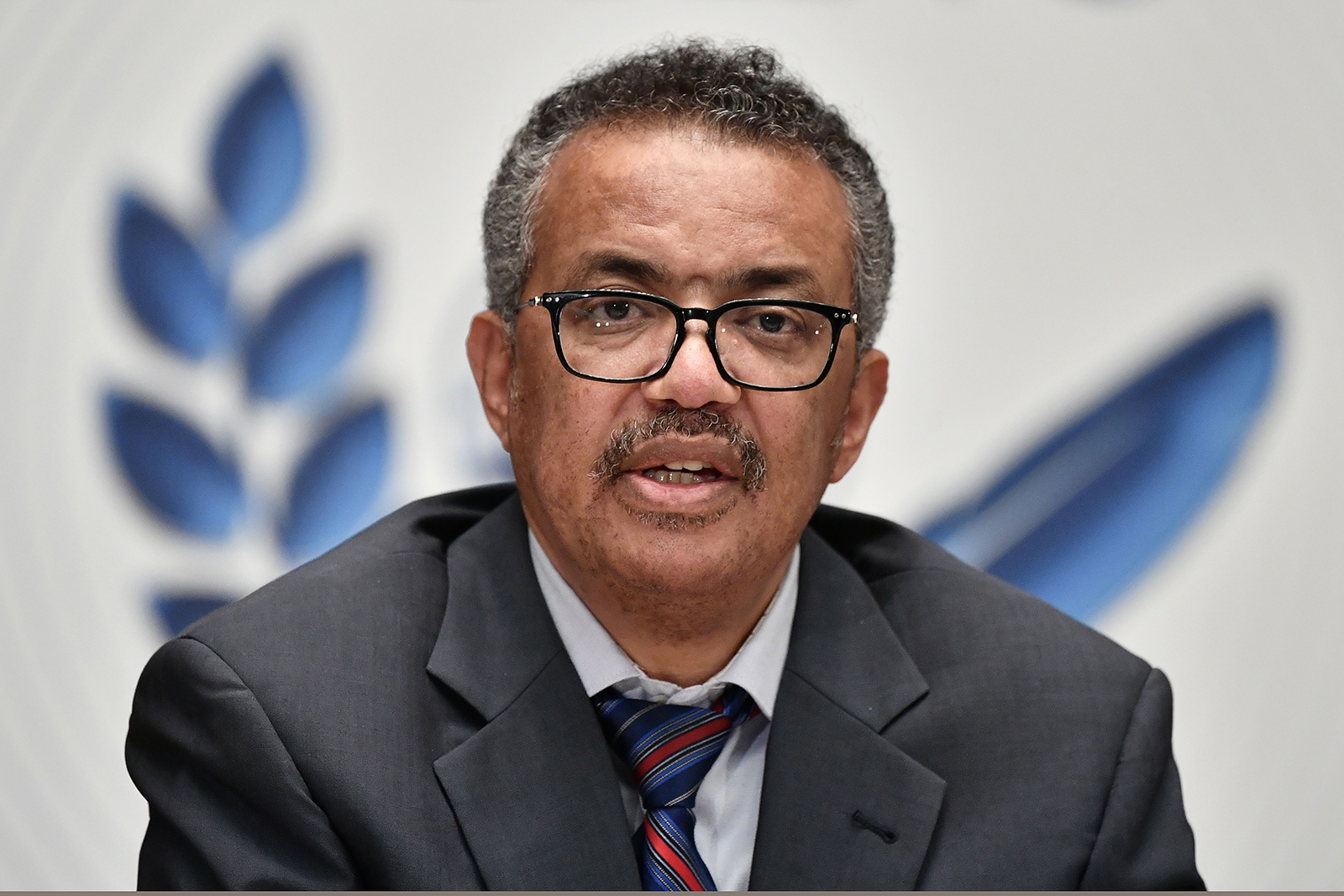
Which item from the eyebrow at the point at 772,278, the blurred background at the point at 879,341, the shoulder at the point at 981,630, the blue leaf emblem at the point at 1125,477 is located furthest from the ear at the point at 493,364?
the blue leaf emblem at the point at 1125,477

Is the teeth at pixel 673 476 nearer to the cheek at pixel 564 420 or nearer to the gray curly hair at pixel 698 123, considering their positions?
the cheek at pixel 564 420

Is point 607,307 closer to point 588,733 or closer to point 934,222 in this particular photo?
point 588,733

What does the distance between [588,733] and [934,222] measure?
195 centimetres

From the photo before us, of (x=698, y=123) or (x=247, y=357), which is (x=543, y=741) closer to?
(x=698, y=123)

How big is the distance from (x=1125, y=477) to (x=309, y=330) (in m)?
2.21

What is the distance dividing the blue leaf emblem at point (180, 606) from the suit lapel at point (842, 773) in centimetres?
170

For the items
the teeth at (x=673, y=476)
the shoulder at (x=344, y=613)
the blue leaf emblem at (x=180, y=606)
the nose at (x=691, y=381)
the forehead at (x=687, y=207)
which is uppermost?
the forehead at (x=687, y=207)

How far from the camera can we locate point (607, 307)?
2178mm

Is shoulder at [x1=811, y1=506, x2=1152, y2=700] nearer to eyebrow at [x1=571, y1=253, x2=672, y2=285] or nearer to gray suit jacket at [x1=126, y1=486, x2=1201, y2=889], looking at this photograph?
gray suit jacket at [x1=126, y1=486, x2=1201, y2=889]

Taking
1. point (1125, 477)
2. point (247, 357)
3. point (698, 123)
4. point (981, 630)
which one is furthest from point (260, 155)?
point (1125, 477)

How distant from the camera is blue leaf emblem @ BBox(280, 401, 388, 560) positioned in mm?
3420

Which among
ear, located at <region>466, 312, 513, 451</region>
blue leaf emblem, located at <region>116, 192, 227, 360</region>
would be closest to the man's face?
ear, located at <region>466, 312, 513, 451</region>

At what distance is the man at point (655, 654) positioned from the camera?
198 centimetres

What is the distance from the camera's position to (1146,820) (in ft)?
7.64
